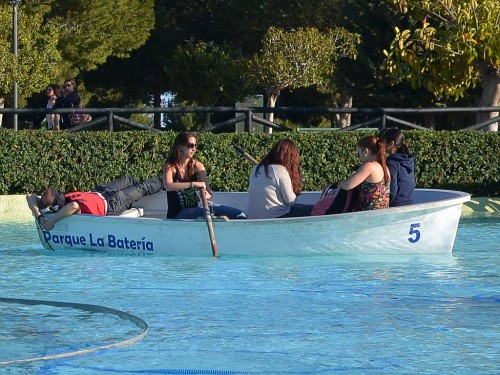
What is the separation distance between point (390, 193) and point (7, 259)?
4.25 metres

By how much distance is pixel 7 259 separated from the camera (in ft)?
42.1

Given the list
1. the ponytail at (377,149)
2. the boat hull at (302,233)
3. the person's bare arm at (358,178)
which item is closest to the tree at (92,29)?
the boat hull at (302,233)

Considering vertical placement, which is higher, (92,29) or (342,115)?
(92,29)

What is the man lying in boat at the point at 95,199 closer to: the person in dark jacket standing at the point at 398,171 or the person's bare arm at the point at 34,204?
the person's bare arm at the point at 34,204

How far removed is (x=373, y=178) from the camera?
40.6 feet

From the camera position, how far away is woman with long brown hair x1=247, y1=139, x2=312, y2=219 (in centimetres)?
1276

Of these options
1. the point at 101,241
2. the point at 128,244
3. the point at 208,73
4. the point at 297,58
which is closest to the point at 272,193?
the point at 128,244

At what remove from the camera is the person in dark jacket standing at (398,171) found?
12.9 m

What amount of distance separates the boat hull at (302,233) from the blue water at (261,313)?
0.13m

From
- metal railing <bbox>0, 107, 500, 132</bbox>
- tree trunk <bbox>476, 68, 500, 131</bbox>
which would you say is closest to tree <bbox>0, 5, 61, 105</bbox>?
metal railing <bbox>0, 107, 500, 132</bbox>

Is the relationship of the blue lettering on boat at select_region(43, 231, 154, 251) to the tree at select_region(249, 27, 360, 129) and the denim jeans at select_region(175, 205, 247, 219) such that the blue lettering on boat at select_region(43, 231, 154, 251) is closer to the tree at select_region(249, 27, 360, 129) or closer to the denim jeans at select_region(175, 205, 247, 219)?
the denim jeans at select_region(175, 205, 247, 219)

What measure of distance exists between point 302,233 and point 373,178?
947 millimetres

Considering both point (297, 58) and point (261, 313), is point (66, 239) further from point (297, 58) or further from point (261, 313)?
point (297, 58)

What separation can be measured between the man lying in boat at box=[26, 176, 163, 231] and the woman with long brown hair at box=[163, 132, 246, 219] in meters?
0.85
